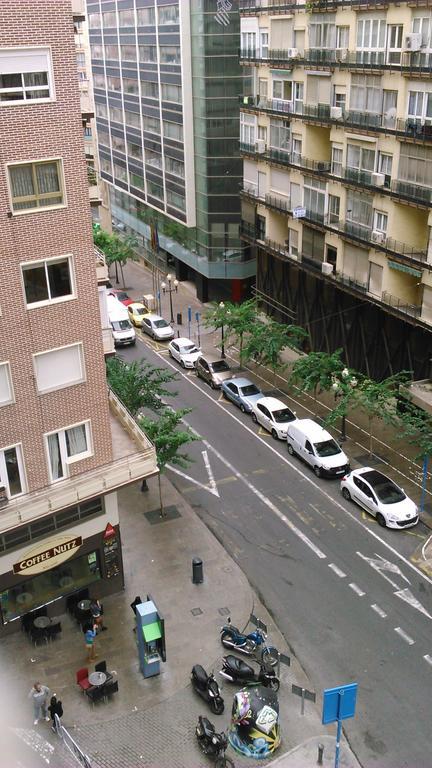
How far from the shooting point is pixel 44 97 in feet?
60.9

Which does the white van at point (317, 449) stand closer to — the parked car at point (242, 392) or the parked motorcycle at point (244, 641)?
the parked car at point (242, 392)

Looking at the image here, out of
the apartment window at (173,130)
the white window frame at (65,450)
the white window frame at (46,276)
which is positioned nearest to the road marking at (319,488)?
the white window frame at (65,450)

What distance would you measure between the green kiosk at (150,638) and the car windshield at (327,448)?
13.4 meters

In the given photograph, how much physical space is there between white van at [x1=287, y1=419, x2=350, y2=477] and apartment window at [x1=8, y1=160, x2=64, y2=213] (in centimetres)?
1784

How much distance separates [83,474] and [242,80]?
34969mm

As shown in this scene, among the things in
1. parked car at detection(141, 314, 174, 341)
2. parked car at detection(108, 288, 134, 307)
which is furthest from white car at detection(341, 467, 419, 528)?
parked car at detection(108, 288, 134, 307)

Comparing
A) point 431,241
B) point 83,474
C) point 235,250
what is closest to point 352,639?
point 83,474

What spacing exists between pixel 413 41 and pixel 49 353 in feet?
70.3

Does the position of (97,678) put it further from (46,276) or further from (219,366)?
(219,366)

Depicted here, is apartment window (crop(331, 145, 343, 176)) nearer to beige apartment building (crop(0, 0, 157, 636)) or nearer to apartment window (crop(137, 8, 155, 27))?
beige apartment building (crop(0, 0, 157, 636))

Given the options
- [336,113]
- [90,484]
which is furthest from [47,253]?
[336,113]

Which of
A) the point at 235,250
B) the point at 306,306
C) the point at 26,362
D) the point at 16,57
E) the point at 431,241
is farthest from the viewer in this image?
the point at 235,250

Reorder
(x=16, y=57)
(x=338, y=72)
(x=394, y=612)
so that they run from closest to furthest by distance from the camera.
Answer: (x=16, y=57) → (x=394, y=612) → (x=338, y=72)

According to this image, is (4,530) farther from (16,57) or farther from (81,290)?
(16,57)
